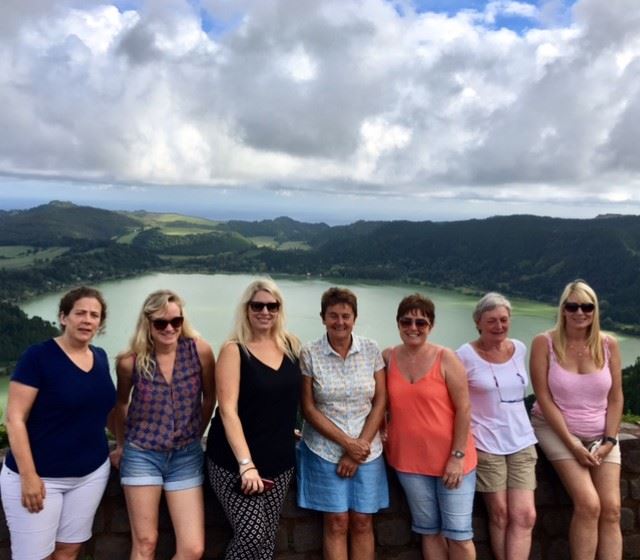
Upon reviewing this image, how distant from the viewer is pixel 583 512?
311 cm

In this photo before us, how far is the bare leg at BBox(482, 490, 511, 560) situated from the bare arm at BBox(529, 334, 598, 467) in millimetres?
421

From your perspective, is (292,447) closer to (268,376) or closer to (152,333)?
(268,376)

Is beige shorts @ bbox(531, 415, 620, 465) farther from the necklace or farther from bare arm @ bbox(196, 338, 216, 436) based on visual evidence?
bare arm @ bbox(196, 338, 216, 436)

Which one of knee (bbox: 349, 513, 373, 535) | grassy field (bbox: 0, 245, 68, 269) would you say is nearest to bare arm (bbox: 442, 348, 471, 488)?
knee (bbox: 349, 513, 373, 535)

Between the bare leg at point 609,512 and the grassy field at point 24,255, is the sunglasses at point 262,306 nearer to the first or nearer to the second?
the bare leg at point 609,512

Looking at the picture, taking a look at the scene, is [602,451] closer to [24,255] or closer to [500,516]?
[500,516]

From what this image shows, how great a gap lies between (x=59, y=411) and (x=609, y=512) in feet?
8.76

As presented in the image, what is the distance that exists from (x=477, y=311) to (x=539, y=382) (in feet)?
1.62

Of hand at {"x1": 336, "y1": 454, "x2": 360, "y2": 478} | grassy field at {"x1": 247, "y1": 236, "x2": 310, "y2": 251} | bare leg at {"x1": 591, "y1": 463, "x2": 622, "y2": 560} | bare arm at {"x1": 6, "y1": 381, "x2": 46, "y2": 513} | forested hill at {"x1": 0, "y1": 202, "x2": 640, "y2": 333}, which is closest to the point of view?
bare arm at {"x1": 6, "y1": 381, "x2": 46, "y2": 513}

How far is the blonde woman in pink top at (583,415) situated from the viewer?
3.13m

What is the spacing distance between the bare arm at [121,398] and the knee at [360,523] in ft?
3.72

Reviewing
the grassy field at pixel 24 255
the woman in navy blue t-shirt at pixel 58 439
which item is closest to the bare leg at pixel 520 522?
the woman in navy blue t-shirt at pixel 58 439

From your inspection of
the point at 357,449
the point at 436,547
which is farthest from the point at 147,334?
the point at 436,547

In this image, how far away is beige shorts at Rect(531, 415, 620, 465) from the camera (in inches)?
125
